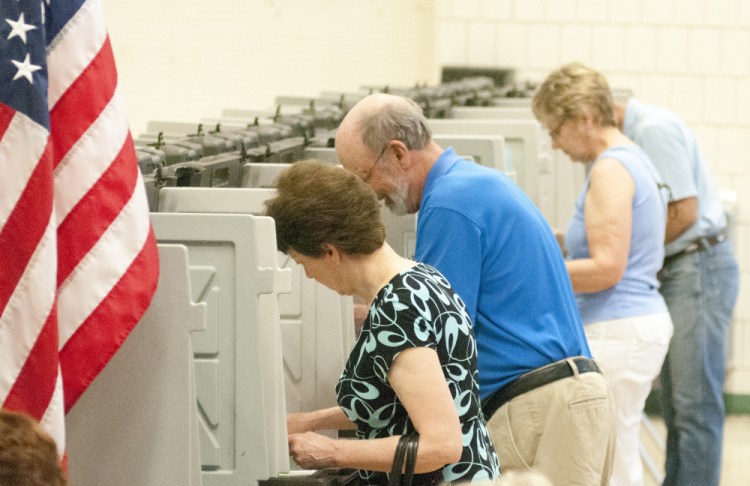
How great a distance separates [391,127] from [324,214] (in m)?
0.57

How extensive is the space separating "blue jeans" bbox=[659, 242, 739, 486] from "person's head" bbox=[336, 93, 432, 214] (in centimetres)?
212

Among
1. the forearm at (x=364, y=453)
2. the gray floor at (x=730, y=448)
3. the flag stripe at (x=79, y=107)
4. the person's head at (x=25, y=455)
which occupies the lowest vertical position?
the gray floor at (x=730, y=448)

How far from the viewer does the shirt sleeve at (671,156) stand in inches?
182

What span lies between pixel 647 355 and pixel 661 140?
1034 millimetres

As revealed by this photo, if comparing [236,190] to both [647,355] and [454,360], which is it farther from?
[647,355]

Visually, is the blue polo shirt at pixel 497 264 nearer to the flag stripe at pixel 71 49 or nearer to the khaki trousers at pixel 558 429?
the khaki trousers at pixel 558 429

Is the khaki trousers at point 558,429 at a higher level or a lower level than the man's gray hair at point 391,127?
lower

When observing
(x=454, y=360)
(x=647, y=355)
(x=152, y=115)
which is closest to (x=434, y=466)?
(x=454, y=360)

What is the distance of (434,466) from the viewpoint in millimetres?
2328

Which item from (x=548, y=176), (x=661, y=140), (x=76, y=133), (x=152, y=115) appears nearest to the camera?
(x=76, y=133)

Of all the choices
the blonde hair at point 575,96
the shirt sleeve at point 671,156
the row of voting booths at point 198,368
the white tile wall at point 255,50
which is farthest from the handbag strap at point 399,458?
the white tile wall at point 255,50

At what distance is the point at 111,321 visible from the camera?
2.43 m

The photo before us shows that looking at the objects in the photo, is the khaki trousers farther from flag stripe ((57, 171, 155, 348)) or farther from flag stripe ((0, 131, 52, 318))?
flag stripe ((0, 131, 52, 318))

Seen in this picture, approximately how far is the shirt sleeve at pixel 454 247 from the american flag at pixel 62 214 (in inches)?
23.9
